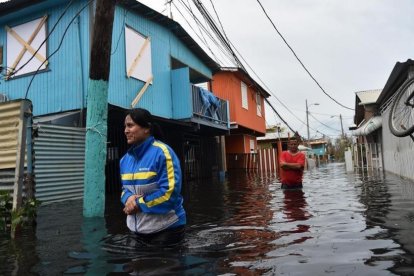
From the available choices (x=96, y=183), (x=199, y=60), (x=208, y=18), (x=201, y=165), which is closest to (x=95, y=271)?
(x=96, y=183)

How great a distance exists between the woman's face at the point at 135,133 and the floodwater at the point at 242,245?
1154mm

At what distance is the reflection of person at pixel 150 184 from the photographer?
380 cm

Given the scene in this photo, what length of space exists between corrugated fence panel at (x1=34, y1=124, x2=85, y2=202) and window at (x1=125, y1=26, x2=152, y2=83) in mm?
3372

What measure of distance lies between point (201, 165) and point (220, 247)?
1810 cm

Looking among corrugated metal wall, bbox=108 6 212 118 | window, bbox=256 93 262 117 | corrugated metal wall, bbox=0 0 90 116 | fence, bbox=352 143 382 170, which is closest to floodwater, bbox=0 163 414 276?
corrugated metal wall, bbox=0 0 90 116

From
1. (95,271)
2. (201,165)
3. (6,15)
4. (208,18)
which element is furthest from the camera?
(201,165)

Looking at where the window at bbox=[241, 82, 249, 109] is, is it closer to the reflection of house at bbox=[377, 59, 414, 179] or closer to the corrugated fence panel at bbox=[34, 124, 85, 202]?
the reflection of house at bbox=[377, 59, 414, 179]

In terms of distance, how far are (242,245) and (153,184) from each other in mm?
1694

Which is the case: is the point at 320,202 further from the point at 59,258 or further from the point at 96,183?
the point at 59,258

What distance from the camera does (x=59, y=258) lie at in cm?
467

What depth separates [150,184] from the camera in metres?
3.86

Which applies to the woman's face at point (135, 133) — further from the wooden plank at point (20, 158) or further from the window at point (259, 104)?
the window at point (259, 104)

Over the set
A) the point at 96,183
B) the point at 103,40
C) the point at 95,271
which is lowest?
Answer: the point at 95,271

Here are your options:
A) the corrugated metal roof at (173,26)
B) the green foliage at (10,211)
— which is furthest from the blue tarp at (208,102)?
the green foliage at (10,211)
